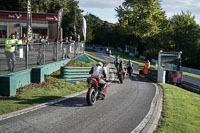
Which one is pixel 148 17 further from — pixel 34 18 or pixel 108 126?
pixel 108 126

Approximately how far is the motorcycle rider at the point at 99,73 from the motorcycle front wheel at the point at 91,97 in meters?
0.73

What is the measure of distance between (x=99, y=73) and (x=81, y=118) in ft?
9.35

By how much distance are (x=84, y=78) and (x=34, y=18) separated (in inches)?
1005

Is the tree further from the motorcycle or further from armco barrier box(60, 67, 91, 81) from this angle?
the motorcycle

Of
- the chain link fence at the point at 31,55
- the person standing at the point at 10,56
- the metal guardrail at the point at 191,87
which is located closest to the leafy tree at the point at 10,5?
the chain link fence at the point at 31,55

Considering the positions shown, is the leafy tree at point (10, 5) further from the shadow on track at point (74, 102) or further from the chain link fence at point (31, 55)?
the shadow on track at point (74, 102)

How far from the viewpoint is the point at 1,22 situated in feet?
118

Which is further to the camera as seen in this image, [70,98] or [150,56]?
[150,56]

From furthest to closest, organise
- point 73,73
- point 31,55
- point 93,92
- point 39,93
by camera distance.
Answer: point 73,73 < point 31,55 < point 39,93 < point 93,92

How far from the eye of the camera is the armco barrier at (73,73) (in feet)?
46.6

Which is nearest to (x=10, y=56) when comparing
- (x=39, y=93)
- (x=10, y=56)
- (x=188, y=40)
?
(x=10, y=56)

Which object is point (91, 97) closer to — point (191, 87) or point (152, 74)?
point (152, 74)

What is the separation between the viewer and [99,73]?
1010 centimetres

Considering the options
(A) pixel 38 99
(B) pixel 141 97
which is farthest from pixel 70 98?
(B) pixel 141 97
